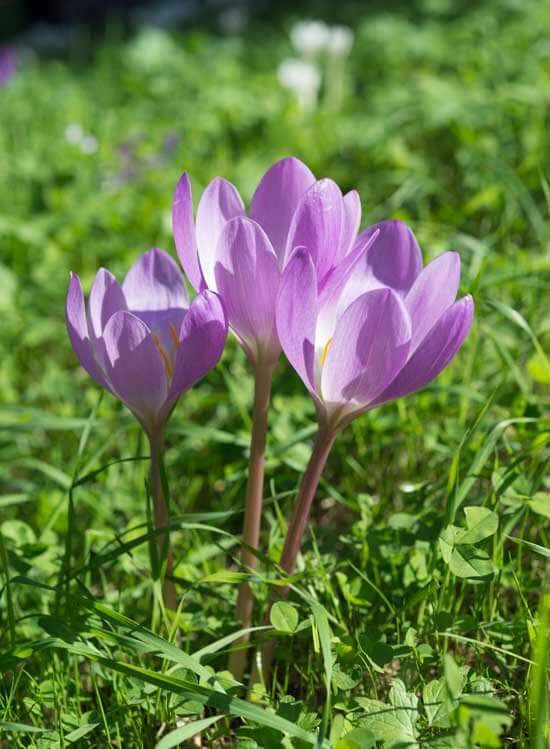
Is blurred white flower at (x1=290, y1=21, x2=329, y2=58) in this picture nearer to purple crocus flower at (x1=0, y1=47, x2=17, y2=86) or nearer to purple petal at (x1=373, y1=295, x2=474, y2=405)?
purple crocus flower at (x1=0, y1=47, x2=17, y2=86)

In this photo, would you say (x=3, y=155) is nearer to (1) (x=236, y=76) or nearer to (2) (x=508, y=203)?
(1) (x=236, y=76)

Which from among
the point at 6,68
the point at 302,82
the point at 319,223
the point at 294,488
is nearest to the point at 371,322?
the point at 319,223

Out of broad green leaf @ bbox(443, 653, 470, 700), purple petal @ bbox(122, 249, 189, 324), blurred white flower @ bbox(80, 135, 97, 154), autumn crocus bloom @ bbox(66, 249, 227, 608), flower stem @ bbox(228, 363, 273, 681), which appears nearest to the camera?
broad green leaf @ bbox(443, 653, 470, 700)

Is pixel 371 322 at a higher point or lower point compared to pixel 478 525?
higher

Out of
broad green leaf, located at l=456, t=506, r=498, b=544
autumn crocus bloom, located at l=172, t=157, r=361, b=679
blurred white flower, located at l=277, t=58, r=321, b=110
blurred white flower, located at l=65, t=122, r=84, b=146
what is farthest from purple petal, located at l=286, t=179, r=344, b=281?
blurred white flower, located at l=277, t=58, r=321, b=110

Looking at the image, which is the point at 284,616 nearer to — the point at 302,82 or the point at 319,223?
the point at 319,223

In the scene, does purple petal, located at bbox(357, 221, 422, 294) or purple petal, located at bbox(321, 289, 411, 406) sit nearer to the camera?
purple petal, located at bbox(321, 289, 411, 406)
